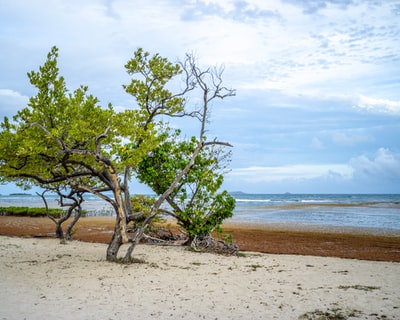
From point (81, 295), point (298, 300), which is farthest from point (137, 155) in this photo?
point (298, 300)

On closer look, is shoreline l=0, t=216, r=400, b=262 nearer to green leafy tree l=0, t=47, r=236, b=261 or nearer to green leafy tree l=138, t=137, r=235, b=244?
green leafy tree l=138, t=137, r=235, b=244

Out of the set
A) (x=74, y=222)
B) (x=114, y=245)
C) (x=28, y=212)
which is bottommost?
(x=28, y=212)

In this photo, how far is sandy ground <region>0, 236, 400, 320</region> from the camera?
7.54 metres

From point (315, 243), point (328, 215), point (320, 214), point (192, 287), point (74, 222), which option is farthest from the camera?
point (320, 214)

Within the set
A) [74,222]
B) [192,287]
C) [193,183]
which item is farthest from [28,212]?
[192,287]

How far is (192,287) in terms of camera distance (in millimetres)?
9383

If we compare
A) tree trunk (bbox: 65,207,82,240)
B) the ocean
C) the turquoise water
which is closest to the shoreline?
tree trunk (bbox: 65,207,82,240)

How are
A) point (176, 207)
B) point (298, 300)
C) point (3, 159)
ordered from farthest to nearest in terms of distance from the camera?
point (176, 207) < point (3, 159) < point (298, 300)

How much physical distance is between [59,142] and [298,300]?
6747 millimetres

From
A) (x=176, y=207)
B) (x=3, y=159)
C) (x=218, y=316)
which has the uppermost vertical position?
(x=3, y=159)

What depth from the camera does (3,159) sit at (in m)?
11.0

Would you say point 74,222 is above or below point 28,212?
above

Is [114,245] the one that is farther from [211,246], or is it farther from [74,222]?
[74,222]

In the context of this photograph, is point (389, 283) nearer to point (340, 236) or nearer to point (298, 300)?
point (298, 300)
